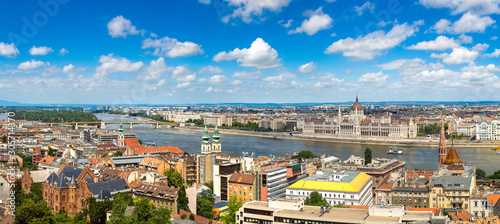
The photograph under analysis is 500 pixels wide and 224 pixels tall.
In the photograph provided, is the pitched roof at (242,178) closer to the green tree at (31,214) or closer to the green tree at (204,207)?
the green tree at (204,207)

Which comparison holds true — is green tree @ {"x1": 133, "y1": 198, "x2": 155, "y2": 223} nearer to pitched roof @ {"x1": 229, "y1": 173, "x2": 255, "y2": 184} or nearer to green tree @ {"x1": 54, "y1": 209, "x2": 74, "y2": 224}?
green tree @ {"x1": 54, "y1": 209, "x2": 74, "y2": 224}

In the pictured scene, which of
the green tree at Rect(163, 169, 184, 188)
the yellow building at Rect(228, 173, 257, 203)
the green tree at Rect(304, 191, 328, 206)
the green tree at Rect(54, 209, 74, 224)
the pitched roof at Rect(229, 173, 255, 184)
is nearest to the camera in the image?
the green tree at Rect(54, 209, 74, 224)

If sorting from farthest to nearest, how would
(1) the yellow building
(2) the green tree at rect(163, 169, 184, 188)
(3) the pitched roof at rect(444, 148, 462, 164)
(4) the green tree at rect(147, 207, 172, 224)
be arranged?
(3) the pitched roof at rect(444, 148, 462, 164), (2) the green tree at rect(163, 169, 184, 188), (1) the yellow building, (4) the green tree at rect(147, 207, 172, 224)

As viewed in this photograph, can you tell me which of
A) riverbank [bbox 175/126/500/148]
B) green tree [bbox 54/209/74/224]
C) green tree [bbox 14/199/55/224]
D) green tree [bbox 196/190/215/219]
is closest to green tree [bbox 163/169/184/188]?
green tree [bbox 196/190/215/219]

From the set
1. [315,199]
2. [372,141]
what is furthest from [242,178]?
[372,141]

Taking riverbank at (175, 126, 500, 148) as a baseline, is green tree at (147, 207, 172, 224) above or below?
above
